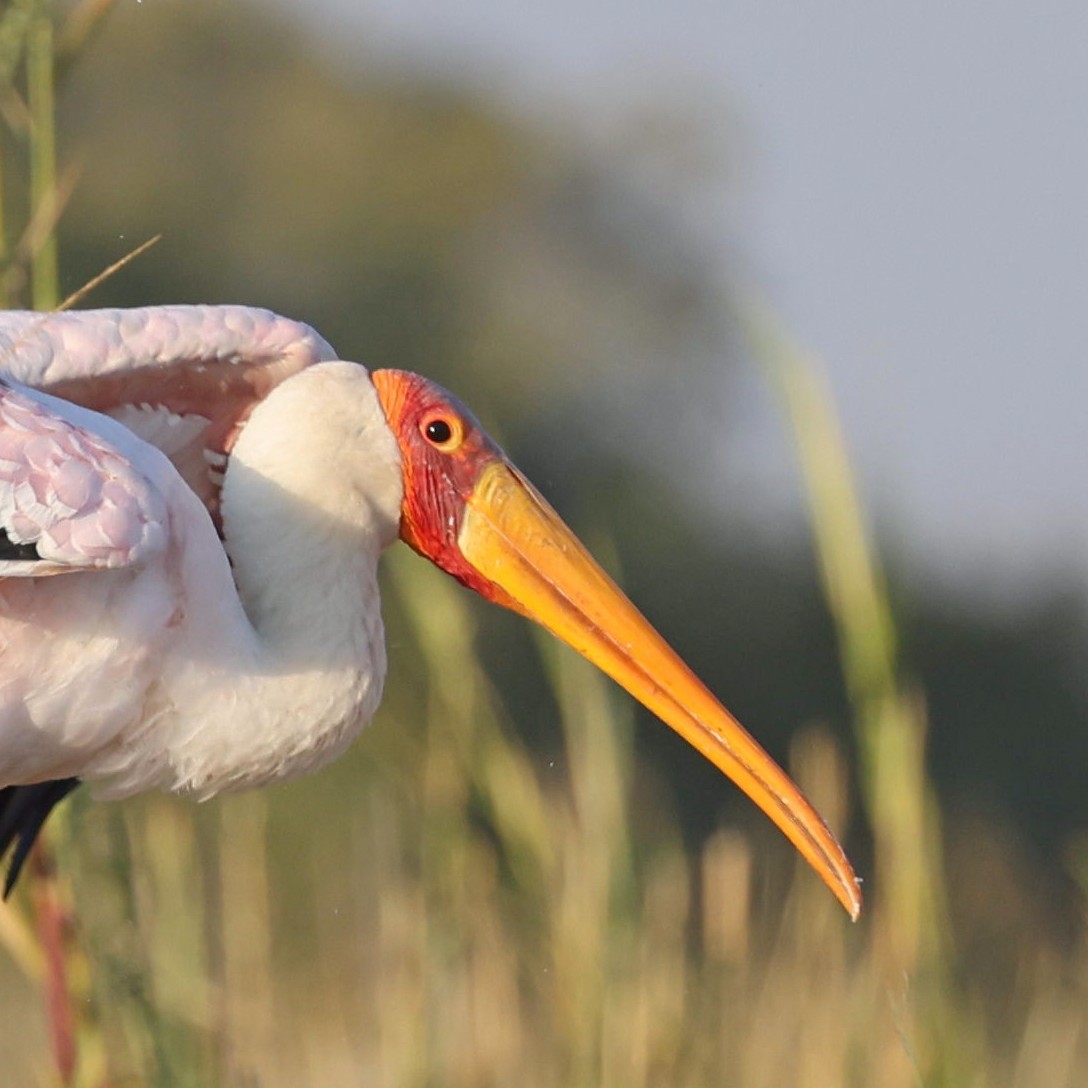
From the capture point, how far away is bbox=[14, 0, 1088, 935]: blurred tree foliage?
18688 millimetres

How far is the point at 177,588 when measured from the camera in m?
4.15

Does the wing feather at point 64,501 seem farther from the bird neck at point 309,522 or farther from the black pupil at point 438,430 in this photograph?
the black pupil at point 438,430

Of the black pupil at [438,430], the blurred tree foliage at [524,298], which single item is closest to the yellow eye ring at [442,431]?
the black pupil at [438,430]

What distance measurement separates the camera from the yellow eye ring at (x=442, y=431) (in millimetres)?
4516

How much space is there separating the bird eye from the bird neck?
0.10m

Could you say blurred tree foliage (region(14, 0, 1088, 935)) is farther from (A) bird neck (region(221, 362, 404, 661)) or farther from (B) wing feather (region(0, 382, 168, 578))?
(B) wing feather (region(0, 382, 168, 578))

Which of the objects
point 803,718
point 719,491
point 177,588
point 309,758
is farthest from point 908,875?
point 719,491

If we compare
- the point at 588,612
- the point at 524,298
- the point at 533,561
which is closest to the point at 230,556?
the point at 533,561

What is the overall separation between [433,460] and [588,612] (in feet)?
1.29

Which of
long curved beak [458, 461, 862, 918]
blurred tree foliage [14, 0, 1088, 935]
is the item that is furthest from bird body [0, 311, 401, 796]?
blurred tree foliage [14, 0, 1088, 935]

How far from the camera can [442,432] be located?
453 cm

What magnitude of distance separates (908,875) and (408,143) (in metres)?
20.2

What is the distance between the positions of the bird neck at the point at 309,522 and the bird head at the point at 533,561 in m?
0.10

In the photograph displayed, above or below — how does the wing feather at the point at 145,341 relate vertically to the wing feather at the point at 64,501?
above
